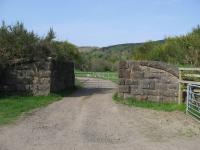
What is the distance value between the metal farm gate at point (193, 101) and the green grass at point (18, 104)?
5.57 meters

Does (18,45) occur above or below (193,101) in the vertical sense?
above

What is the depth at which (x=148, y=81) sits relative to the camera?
56.4 feet

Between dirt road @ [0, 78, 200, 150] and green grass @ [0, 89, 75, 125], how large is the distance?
18.4 inches

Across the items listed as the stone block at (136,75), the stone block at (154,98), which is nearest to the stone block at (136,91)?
the stone block at (154,98)

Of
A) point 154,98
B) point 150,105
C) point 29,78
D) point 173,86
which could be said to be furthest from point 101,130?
point 29,78

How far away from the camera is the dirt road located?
30.1 feet

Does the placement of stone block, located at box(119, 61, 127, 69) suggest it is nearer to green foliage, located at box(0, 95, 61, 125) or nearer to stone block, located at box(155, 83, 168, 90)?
stone block, located at box(155, 83, 168, 90)

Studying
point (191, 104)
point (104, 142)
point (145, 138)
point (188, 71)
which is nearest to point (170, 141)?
point (145, 138)

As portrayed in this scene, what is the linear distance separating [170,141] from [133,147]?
1.16m

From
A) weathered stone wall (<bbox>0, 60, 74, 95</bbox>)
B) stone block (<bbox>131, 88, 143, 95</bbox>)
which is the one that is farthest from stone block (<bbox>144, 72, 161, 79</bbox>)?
weathered stone wall (<bbox>0, 60, 74, 95</bbox>)

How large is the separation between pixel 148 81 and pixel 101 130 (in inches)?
260

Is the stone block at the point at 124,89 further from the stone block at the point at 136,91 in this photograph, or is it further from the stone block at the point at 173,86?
the stone block at the point at 173,86

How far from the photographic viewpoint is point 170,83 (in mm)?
16750

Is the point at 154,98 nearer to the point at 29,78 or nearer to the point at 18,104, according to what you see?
the point at 18,104
